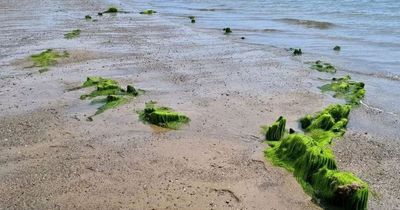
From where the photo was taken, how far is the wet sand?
5.38 metres

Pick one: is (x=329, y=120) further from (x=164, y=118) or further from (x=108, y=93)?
(x=108, y=93)

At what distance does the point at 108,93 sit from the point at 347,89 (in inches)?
191

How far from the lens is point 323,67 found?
11.9m

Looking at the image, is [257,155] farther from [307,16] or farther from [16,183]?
[307,16]

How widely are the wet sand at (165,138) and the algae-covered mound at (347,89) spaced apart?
0.40 meters

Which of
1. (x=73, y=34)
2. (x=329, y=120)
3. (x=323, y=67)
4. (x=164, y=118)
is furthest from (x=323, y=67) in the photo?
(x=73, y=34)

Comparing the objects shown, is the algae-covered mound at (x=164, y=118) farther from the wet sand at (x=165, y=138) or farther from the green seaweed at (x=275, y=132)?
the green seaweed at (x=275, y=132)

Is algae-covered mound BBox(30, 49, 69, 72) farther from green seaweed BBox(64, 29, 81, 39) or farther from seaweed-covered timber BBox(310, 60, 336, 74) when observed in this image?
seaweed-covered timber BBox(310, 60, 336, 74)

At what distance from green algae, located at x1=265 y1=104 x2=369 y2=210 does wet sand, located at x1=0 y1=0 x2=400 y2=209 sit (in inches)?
7.3

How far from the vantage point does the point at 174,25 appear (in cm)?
2030

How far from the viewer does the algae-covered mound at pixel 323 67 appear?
38.3ft

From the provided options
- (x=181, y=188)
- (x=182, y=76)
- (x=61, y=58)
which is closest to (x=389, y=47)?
(x=182, y=76)

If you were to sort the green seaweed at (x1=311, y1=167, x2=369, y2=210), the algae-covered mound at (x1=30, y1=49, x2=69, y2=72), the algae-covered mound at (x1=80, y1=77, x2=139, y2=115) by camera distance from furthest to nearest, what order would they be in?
1. the algae-covered mound at (x1=30, y1=49, x2=69, y2=72)
2. the algae-covered mound at (x1=80, y1=77, x2=139, y2=115)
3. the green seaweed at (x1=311, y1=167, x2=369, y2=210)

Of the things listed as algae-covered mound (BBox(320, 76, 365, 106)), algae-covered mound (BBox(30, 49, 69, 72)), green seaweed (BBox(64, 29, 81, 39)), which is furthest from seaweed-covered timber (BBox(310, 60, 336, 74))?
green seaweed (BBox(64, 29, 81, 39))
